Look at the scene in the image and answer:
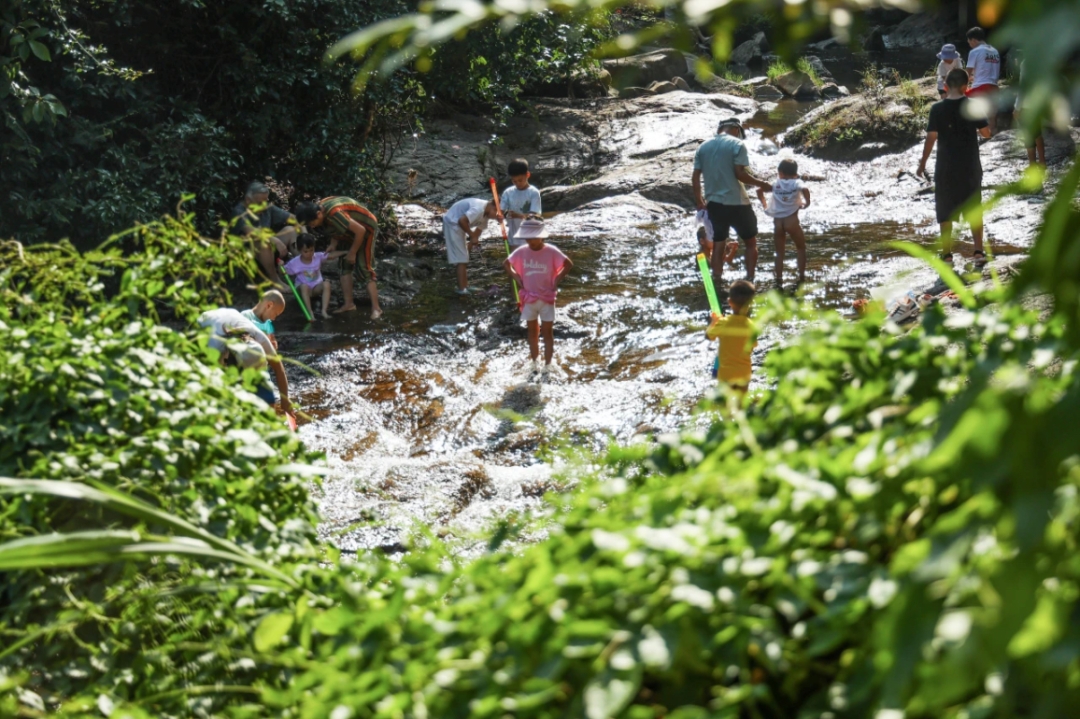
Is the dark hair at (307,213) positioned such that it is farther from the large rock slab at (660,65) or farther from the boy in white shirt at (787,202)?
the large rock slab at (660,65)

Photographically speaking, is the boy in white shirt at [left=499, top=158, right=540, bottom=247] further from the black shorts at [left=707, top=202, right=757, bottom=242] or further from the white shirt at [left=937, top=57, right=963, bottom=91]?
the white shirt at [left=937, top=57, right=963, bottom=91]

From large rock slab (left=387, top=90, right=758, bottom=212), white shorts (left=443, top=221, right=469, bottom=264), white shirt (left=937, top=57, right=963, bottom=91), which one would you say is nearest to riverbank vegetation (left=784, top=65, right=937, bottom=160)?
white shirt (left=937, top=57, right=963, bottom=91)

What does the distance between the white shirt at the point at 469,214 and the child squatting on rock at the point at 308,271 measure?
150 centimetres

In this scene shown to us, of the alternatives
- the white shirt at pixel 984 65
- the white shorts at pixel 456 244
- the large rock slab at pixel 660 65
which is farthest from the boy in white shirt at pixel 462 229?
the large rock slab at pixel 660 65

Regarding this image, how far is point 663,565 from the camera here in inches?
70.7

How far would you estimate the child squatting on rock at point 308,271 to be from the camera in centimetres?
1138

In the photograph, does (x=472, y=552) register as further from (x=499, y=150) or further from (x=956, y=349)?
(x=499, y=150)

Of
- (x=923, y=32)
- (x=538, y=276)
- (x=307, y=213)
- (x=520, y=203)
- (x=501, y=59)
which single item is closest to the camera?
(x=538, y=276)

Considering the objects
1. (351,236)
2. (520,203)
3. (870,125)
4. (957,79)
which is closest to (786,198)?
(957,79)

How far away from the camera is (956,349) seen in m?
2.62

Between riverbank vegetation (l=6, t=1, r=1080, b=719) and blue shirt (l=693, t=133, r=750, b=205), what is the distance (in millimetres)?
8257

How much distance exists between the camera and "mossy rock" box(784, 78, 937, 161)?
16.8 m

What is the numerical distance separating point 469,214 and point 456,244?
36 centimetres

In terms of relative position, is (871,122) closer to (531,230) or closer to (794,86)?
(794,86)
